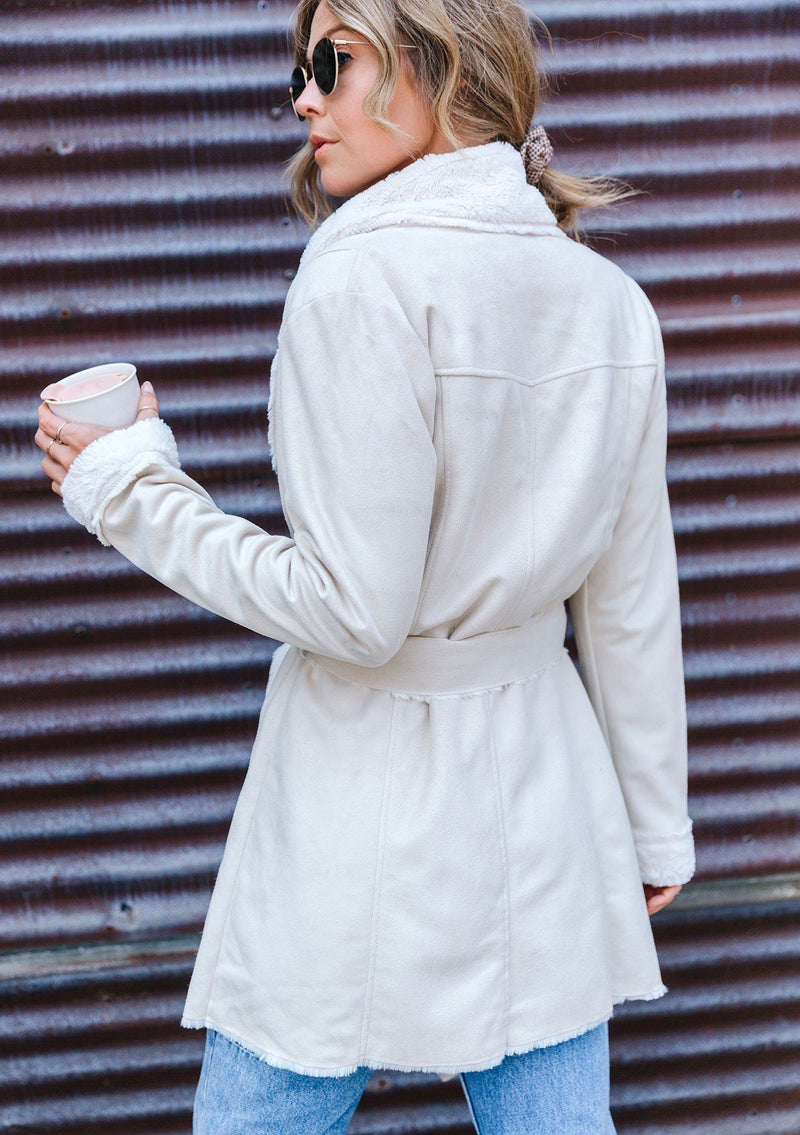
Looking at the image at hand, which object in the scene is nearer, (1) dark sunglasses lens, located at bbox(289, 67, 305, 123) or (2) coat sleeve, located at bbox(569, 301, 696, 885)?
(1) dark sunglasses lens, located at bbox(289, 67, 305, 123)

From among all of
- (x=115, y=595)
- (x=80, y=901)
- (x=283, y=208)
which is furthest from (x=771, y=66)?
(x=80, y=901)

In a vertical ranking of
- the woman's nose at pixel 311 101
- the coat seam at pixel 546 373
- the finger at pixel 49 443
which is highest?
the woman's nose at pixel 311 101

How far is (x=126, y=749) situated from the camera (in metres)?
2.46

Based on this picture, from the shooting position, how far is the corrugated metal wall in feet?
7.35

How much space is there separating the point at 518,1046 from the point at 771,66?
2.09 meters

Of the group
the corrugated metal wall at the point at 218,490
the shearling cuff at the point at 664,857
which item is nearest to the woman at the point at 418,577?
the shearling cuff at the point at 664,857

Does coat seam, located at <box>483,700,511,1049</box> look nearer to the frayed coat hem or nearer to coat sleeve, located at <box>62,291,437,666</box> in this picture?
the frayed coat hem

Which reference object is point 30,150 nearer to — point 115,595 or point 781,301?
point 115,595

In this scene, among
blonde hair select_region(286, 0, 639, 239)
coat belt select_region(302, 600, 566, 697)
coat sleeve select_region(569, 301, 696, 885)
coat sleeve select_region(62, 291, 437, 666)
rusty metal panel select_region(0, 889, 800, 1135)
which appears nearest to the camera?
coat sleeve select_region(62, 291, 437, 666)

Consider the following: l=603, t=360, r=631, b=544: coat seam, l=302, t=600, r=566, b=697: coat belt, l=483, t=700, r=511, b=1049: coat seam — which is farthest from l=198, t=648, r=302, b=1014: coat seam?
l=603, t=360, r=631, b=544: coat seam

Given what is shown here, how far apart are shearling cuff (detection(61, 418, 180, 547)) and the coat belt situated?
0.33 meters

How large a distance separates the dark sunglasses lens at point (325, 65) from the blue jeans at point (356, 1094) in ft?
4.24

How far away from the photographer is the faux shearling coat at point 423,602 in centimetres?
129

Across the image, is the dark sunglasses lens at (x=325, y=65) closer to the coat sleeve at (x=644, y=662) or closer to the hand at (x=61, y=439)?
the hand at (x=61, y=439)
